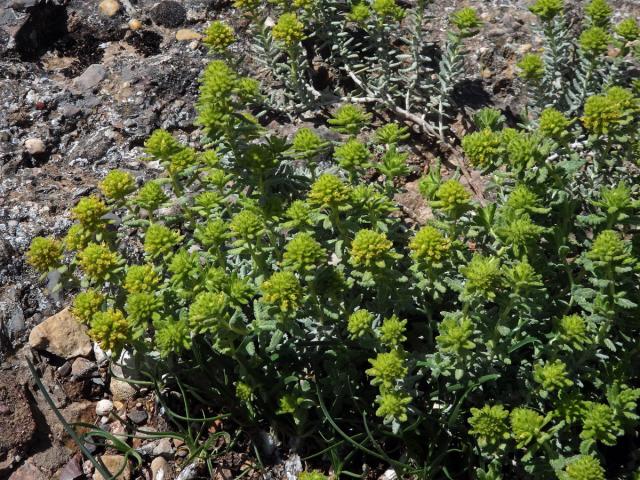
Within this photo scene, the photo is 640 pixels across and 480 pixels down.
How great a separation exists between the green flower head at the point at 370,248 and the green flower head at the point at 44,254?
1.72 meters

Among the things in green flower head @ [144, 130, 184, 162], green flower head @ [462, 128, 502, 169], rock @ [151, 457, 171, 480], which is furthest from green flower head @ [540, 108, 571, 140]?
rock @ [151, 457, 171, 480]

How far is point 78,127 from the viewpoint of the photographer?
576 centimetres

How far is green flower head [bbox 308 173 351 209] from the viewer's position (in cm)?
381

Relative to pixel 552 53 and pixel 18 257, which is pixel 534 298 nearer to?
pixel 552 53

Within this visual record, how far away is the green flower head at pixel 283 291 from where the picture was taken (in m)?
3.67

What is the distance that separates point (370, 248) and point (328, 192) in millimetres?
366

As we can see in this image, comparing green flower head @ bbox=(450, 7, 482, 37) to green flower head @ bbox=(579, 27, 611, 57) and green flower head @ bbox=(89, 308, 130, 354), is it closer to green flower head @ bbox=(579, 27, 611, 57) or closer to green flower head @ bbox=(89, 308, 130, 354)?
green flower head @ bbox=(579, 27, 611, 57)

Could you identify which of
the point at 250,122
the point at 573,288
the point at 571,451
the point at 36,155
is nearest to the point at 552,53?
the point at 573,288

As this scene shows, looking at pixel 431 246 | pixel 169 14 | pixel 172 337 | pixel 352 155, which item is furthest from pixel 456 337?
pixel 169 14

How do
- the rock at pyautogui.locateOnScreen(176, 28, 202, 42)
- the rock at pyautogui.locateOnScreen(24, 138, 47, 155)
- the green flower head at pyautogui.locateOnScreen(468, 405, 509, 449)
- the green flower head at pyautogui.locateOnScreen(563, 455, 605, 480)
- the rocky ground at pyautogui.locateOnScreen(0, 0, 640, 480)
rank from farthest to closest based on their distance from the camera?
the rock at pyautogui.locateOnScreen(176, 28, 202, 42), the rock at pyautogui.locateOnScreen(24, 138, 47, 155), the rocky ground at pyautogui.locateOnScreen(0, 0, 640, 480), the green flower head at pyautogui.locateOnScreen(468, 405, 509, 449), the green flower head at pyautogui.locateOnScreen(563, 455, 605, 480)

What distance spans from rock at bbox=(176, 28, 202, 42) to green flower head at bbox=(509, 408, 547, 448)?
4.11 metres

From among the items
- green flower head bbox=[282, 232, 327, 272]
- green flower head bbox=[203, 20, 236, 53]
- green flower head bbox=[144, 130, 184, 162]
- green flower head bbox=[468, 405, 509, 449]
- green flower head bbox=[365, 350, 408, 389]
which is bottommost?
green flower head bbox=[468, 405, 509, 449]

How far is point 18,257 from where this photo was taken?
5.00m

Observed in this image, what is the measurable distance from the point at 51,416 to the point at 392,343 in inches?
86.0
